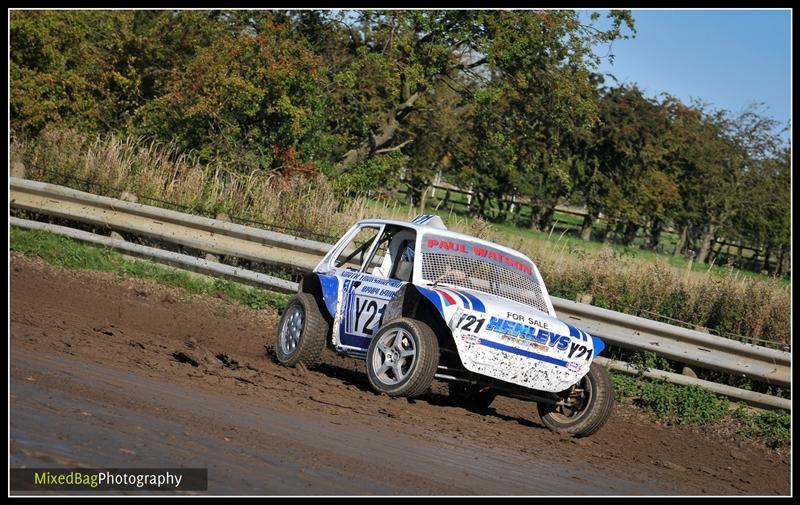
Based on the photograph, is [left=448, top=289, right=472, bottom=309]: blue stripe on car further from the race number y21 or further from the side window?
the side window

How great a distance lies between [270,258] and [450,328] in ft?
20.5

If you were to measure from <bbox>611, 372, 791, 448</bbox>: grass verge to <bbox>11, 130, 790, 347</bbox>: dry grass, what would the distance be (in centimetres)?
85

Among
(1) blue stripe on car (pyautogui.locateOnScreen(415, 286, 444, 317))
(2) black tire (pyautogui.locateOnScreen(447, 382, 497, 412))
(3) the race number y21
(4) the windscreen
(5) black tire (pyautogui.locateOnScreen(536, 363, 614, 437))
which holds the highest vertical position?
(4) the windscreen

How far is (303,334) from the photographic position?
403 inches

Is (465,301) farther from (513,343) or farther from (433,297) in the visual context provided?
(513,343)

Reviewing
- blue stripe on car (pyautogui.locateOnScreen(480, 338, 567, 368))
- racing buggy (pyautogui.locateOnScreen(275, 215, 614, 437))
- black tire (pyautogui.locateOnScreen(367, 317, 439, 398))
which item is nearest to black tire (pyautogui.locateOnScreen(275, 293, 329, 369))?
racing buggy (pyautogui.locateOnScreen(275, 215, 614, 437))

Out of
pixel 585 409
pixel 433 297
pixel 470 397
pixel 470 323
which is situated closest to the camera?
pixel 470 323

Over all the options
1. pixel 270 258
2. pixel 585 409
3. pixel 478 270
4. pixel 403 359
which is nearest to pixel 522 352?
pixel 585 409

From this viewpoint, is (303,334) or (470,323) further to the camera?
(303,334)

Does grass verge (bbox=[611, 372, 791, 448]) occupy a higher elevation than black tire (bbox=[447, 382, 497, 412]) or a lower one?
higher

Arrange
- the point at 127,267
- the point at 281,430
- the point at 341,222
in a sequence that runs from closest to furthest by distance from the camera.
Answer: the point at 281,430 < the point at 127,267 < the point at 341,222

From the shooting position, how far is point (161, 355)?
902cm

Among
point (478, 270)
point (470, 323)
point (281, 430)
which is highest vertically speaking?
point (478, 270)

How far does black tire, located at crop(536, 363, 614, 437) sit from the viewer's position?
916 cm
